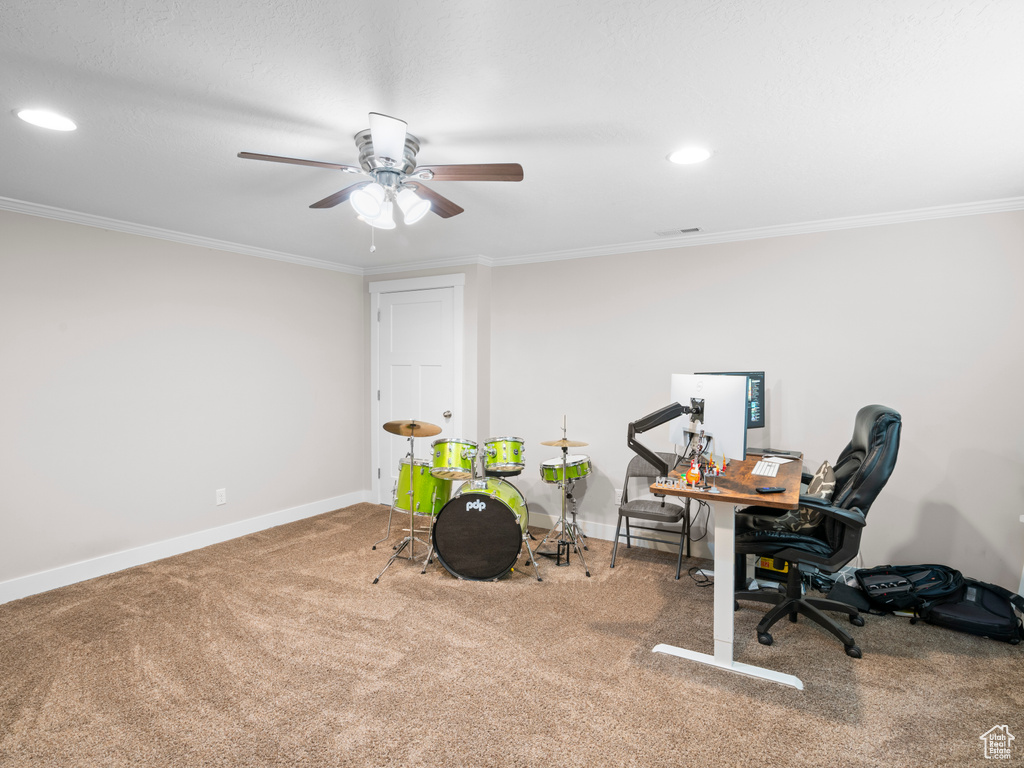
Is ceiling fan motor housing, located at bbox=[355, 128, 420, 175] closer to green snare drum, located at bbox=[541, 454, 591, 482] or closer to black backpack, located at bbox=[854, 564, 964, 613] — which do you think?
green snare drum, located at bbox=[541, 454, 591, 482]

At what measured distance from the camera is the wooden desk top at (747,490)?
226 cm

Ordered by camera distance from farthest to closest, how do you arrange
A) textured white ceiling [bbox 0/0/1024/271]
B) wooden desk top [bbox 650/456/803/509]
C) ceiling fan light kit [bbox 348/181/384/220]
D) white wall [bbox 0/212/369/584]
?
white wall [bbox 0/212/369/584], wooden desk top [bbox 650/456/803/509], ceiling fan light kit [bbox 348/181/384/220], textured white ceiling [bbox 0/0/1024/271]

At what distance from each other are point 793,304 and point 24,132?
13.9 feet

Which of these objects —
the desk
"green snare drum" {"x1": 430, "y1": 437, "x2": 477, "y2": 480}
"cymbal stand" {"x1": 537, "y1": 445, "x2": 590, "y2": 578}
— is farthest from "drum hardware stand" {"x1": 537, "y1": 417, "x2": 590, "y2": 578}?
the desk

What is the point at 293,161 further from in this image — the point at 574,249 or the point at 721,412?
the point at 574,249

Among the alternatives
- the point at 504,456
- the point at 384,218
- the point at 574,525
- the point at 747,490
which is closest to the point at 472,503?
the point at 504,456

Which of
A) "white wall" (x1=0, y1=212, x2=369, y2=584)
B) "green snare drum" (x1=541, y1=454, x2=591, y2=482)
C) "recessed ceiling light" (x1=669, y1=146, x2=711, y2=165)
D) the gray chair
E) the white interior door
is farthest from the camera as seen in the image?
the white interior door

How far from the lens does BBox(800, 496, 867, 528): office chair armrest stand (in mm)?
2436

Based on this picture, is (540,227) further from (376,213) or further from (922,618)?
(922,618)

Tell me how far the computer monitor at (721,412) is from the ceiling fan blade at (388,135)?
1800 mm

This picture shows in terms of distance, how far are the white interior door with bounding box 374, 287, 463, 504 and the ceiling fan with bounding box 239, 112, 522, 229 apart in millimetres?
2469

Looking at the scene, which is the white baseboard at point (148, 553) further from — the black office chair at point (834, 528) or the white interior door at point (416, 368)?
the black office chair at point (834, 528)

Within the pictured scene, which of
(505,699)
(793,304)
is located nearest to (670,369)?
(793,304)

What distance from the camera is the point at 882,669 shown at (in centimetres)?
254
